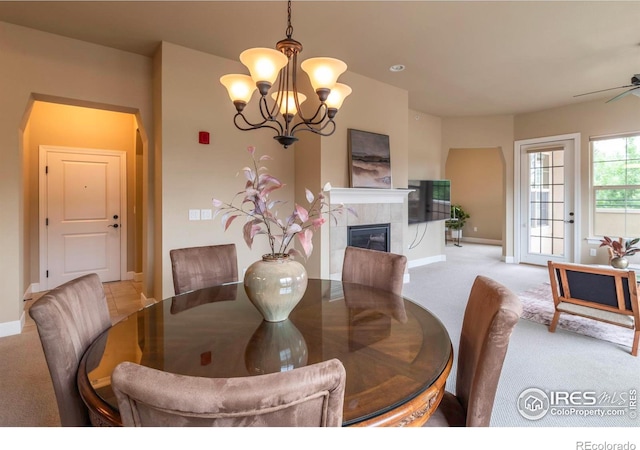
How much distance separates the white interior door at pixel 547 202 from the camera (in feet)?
18.7

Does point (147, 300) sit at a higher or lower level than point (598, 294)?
lower

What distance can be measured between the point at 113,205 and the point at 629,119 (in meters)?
8.06

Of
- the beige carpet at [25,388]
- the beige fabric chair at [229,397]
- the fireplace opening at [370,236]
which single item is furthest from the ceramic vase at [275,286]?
the fireplace opening at [370,236]

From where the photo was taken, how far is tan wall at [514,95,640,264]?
5.04 meters

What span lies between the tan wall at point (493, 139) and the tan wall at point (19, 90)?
5.87 metres

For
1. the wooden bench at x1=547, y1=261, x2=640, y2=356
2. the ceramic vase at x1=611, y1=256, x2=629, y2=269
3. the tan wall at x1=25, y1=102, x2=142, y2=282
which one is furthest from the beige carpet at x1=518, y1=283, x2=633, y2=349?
the tan wall at x1=25, y1=102, x2=142, y2=282

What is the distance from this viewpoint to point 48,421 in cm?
183

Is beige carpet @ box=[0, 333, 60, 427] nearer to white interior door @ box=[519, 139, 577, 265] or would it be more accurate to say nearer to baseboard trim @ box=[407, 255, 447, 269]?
baseboard trim @ box=[407, 255, 447, 269]

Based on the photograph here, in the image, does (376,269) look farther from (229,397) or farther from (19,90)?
(19,90)

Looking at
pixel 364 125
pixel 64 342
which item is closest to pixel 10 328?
pixel 64 342

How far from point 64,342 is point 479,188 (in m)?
10.5

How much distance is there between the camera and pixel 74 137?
4.61 meters

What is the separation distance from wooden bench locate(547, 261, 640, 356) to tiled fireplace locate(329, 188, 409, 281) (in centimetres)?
214
